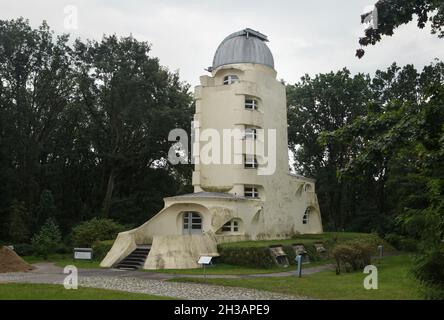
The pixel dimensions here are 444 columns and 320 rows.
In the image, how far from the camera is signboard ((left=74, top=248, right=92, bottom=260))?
26.6m

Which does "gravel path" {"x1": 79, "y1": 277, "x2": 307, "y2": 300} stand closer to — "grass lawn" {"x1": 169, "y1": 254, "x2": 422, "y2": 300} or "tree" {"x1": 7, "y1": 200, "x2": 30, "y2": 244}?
"grass lawn" {"x1": 169, "y1": 254, "x2": 422, "y2": 300}

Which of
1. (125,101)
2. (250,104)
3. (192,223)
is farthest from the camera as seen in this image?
(125,101)

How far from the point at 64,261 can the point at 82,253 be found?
161 centimetres

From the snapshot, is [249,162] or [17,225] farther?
[17,225]

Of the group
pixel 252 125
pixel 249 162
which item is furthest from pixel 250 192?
pixel 252 125

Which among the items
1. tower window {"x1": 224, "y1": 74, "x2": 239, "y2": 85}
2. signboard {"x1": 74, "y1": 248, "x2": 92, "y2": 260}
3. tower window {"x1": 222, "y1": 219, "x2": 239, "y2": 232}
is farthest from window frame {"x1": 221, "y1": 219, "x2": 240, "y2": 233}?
tower window {"x1": 224, "y1": 74, "x2": 239, "y2": 85}

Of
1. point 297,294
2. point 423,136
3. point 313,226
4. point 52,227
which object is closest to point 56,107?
point 52,227

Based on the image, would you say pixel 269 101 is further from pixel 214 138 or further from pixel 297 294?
pixel 297 294

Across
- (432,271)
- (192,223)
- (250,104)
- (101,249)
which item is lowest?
(101,249)

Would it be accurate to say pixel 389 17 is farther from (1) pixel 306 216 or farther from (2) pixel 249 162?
(1) pixel 306 216

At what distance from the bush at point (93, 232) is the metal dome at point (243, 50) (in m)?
14.1

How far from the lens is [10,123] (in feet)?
121

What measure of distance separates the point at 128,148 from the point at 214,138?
1253 centimetres

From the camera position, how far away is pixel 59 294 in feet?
44.2
